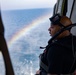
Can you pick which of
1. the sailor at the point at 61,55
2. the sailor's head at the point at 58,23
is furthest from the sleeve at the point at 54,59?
the sailor's head at the point at 58,23

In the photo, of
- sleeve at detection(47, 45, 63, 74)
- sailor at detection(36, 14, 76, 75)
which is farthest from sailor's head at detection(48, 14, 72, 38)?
sleeve at detection(47, 45, 63, 74)

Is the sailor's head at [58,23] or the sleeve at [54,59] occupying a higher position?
the sailor's head at [58,23]

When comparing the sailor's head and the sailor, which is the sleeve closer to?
the sailor

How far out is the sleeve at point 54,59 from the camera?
1.32 metres

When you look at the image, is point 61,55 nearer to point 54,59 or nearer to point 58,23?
point 54,59

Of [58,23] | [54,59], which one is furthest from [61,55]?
[58,23]

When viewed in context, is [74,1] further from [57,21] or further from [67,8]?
[57,21]

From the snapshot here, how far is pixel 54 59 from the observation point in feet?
4.35

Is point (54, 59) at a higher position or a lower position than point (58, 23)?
lower

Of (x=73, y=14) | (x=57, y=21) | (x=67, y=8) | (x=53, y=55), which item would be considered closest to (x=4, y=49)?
(x=53, y=55)

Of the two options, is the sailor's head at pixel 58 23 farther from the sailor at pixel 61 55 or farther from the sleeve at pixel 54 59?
the sleeve at pixel 54 59

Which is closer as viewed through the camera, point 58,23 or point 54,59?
point 54,59

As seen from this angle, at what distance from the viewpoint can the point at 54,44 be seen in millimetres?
1332

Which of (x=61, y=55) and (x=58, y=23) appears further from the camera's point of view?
(x=58, y=23)
